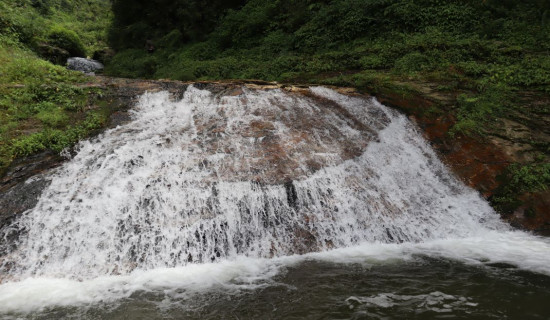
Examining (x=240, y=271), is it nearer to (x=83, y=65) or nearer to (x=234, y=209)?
(x=234, y=209)

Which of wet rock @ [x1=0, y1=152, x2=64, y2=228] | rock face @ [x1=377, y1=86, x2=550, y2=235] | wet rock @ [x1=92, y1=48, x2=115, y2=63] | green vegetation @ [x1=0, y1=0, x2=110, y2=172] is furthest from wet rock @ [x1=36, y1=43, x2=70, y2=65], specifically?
rock face @ [x1=377, y1=86, x2=550, y2=235]

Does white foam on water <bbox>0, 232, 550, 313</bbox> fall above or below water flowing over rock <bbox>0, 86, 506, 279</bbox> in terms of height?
below

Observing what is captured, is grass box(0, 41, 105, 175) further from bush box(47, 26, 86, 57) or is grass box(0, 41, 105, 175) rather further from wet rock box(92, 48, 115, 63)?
wet rock box(92, 48, 115, 63)

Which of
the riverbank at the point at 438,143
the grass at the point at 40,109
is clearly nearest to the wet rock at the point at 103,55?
the grass at the point at 40,109

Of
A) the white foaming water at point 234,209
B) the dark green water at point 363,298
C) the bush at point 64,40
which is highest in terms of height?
the bush at point 64,40

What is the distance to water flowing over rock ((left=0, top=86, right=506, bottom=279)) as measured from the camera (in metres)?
6.06

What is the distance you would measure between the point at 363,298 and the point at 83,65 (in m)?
20.0

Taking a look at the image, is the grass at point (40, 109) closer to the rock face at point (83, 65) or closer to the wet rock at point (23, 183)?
the wet rock at point (23, 183)

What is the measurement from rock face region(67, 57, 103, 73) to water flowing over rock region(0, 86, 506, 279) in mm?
11526

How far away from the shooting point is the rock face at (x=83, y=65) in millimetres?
17750

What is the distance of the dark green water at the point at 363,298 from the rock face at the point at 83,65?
17.0 m

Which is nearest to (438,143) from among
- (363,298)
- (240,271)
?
(363,298)

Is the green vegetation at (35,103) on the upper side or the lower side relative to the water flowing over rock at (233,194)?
upper

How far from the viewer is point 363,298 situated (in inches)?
178
